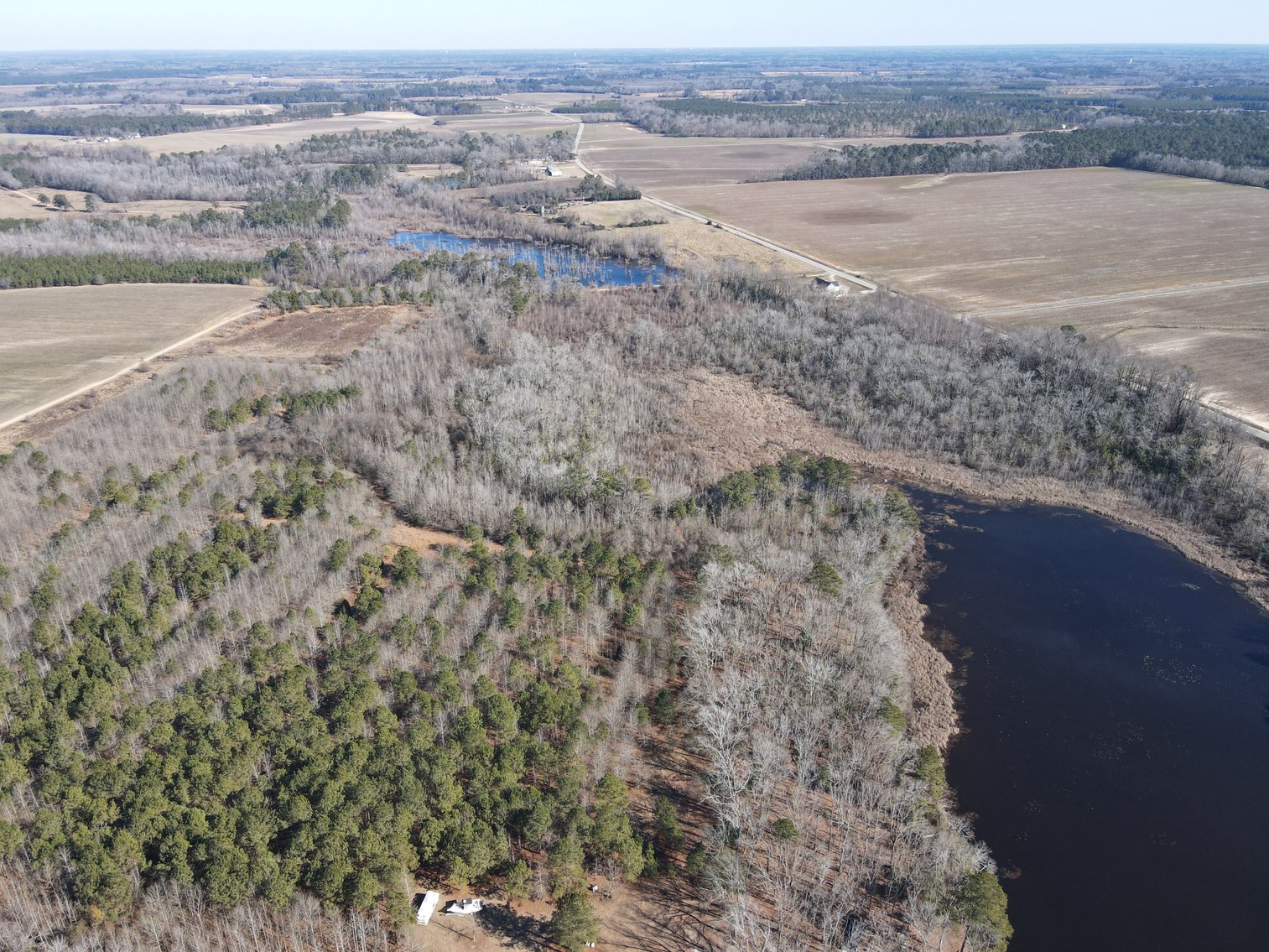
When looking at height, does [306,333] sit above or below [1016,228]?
below

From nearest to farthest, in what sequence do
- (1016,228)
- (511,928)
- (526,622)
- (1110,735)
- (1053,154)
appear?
(511,928) → (1110,735) → (526,622) → (1016,228) → (1053,154)

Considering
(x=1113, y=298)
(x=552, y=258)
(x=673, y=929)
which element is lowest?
(x=673, y=929)

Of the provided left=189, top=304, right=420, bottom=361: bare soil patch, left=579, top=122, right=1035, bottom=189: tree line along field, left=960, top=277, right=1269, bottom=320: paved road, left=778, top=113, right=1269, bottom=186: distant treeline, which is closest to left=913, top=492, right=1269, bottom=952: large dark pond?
left=960, top=277, right=1269, bottom=320: paved road

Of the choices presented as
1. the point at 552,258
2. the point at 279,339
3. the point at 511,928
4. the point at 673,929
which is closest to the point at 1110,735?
the point at 673,929

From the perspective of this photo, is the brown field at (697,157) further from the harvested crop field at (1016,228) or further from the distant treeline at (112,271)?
the distant treeline at (112,271)

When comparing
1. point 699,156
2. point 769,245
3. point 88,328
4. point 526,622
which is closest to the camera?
point 526,622

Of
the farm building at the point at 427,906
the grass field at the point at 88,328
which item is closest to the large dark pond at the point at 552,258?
the grass field at the point at 88,328

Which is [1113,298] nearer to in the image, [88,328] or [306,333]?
[306,333]

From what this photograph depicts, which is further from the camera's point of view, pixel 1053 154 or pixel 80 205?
pixel 1053 154
